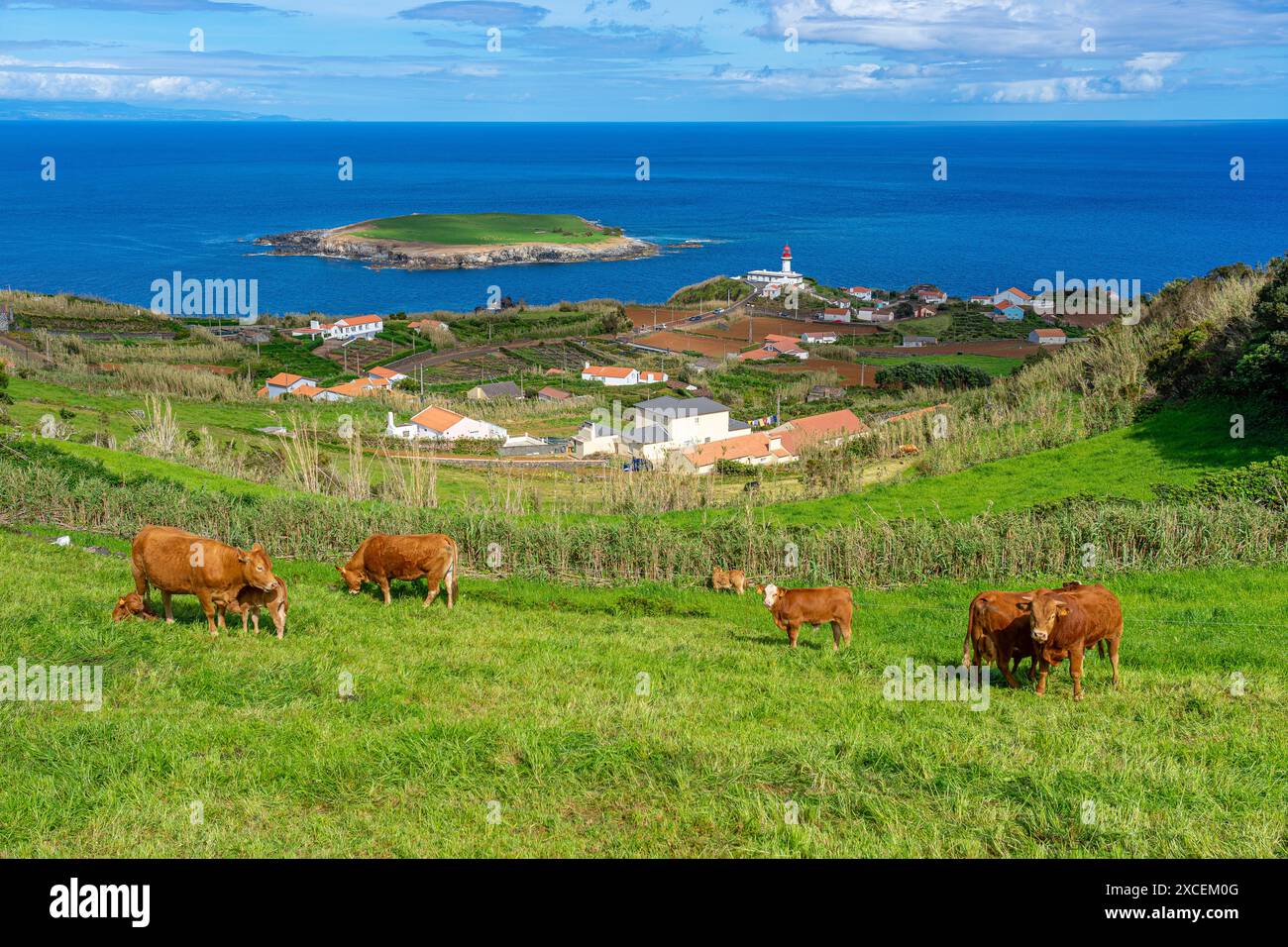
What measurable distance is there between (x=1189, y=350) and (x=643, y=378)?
5230 cm

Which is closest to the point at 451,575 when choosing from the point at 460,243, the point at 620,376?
the point at 620,376

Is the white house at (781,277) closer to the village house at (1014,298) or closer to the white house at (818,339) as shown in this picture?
the village house at (1014,298)

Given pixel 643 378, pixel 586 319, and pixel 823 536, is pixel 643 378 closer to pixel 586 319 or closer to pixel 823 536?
pixel 586 319

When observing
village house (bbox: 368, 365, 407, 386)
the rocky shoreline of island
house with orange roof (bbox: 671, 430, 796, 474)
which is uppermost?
the rocky shoreline of island

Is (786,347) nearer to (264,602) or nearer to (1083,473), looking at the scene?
(1083,473)

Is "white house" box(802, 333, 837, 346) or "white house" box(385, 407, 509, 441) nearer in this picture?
"white house" box(385, 407, 509, 441)

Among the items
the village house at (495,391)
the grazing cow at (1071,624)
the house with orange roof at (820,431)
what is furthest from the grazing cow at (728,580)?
the village house at (495,391)

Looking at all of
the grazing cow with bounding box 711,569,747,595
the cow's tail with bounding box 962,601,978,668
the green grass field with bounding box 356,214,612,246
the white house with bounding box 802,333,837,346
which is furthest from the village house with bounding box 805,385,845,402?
the green grass field with bounding box 356,214,612,246

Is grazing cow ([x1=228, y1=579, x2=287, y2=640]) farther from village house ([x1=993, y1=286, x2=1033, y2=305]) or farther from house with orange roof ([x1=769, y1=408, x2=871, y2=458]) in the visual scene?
village house ([x1=993, y1=286, x2=1033, y2=305])

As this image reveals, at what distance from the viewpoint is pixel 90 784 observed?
28.5 ft

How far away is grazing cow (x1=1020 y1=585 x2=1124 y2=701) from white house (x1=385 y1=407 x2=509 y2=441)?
42.1 meters

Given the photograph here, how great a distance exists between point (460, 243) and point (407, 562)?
16052 centimetres

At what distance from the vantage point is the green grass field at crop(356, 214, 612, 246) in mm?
172250
